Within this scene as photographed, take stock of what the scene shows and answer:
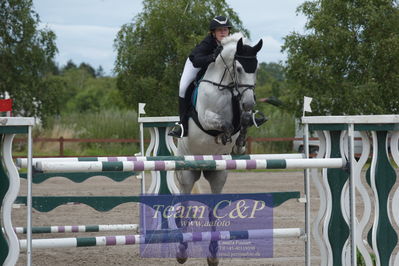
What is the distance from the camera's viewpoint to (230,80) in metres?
4.63

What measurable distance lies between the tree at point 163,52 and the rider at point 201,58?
37.3ft

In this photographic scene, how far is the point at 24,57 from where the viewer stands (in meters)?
16.3

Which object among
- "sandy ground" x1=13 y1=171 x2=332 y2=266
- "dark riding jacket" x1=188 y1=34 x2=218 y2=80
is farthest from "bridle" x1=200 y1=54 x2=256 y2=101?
"sandy ground" x1=13 y1=171 x2=332 y2=266

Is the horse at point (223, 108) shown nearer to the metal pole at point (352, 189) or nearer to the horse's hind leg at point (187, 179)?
the horse's hind leg at point (187, 179)

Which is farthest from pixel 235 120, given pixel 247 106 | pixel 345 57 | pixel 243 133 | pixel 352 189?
pixel 345 57

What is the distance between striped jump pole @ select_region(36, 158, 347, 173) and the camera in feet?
10.6

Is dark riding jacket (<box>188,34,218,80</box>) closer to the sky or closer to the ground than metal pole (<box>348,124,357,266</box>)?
closer to the sky

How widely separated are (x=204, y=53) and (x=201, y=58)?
0.08 metres

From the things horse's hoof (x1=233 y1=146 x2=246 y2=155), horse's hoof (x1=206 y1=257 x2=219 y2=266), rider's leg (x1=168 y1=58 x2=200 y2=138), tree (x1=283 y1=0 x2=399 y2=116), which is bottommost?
horse's hoof (x1=206 y1=257 x2=219 y2=266)

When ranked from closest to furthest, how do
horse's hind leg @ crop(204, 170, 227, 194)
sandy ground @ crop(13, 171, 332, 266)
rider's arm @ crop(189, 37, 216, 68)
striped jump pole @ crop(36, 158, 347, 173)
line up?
striped jump pole @ crop(36, 158, 347, 173) < rider's arm @ crop(189, 37, 216, 68) < horse's hind leg @ crop(204, 170, 227, 194) < sandy ground @ crop(13, 171, 332, 266)

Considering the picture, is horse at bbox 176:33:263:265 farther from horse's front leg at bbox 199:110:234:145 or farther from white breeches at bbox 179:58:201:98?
white breeches at bbox 179:58:201:98

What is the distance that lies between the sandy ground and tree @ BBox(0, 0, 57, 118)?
320 centimetres

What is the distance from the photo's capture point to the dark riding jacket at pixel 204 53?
186 inches

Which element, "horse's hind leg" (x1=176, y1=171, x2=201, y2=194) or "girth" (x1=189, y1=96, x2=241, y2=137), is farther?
"horse's hind leg" (x1=176, y1=171, x2=201, y2=194)
